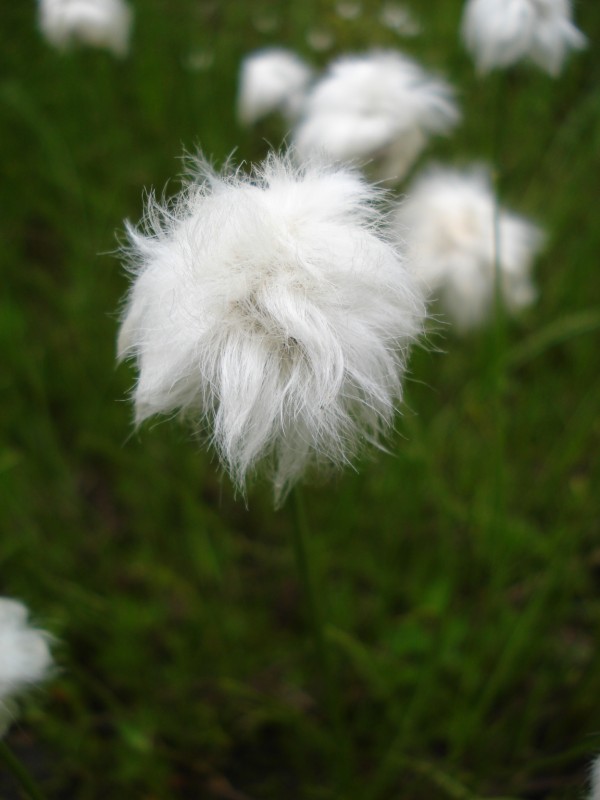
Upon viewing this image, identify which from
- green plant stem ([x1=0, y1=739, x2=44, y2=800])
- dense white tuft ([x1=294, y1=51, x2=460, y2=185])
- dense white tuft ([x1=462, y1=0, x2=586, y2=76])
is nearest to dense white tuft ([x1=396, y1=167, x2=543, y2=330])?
dense white tuft ([x1=294, y1=51, x2=460, y2=185])

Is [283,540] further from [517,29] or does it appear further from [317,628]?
[517,29]

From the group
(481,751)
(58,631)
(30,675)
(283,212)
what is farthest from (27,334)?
(481,751)

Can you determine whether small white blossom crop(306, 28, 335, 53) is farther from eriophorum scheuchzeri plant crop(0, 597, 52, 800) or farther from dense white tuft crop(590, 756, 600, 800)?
dense white tuft crop(590, 756, 600, 800)

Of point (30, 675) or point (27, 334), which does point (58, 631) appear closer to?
point (30, 675)

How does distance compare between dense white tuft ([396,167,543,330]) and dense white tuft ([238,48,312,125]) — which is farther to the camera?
dense white tuft ([238,48,312,125])

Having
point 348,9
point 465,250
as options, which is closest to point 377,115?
point 465,250
